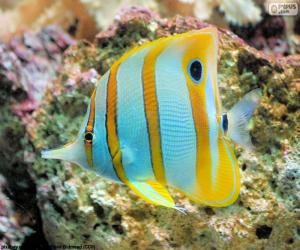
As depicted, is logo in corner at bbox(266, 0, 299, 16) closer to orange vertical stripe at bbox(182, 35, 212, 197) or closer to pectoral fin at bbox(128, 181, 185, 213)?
orange vertical stripe at bbox(182, 35, 212, 197)

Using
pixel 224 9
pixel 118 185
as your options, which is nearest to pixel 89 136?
pixel 118 185

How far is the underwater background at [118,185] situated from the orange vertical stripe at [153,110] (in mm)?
660

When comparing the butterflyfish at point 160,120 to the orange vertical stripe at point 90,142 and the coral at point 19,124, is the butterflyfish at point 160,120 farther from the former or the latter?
the coral at point 19,124

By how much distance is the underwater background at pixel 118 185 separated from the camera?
1854 mm

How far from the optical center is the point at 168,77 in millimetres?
1264

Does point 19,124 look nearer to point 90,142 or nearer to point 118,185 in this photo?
point 118,185

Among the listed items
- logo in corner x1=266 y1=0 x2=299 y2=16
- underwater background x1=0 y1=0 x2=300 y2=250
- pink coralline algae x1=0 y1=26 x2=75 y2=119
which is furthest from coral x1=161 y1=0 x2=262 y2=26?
underwater background x1=0 y1=0 x2=300 y2=250

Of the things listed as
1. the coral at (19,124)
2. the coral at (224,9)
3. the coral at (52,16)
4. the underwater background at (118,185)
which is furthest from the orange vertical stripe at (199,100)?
the coral at (52,16)

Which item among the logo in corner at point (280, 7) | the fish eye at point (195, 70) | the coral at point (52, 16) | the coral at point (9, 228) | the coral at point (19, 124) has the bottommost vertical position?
the coral at point (9, 228)

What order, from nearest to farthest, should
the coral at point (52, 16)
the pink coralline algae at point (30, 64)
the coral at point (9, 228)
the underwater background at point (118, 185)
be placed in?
the underwater background at point (118, 185) < the coral at point (9, 228) < the pink coralline algae at point (30, 64) < the coral at point (52, 16)

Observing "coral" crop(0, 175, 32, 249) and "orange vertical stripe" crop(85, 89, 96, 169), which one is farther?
"coral" crop(0, 175, 32, 249)

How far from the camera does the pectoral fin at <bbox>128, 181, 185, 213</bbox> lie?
1.22 m

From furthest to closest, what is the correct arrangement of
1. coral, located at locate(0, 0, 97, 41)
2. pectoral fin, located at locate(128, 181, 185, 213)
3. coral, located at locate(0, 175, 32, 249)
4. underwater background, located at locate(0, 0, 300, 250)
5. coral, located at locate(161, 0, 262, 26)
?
coral, located at locate(0, 0, 97, 41)
coral, located at locate(161, 0, 262, 26)
coral, located at locate(0, 175, 32, 249)
underwater background, located at locate(0, 0, 300, 250)
pectoral fin, located at locate(128, 181, 185, 213)

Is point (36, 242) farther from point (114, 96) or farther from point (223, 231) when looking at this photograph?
point (114, 96)
